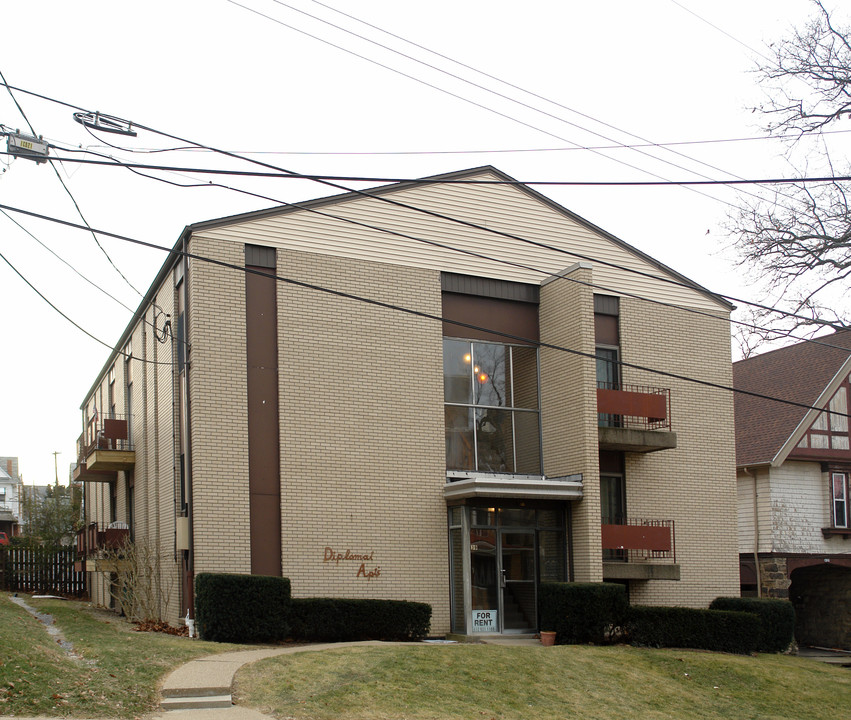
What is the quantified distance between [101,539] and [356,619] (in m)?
11.5

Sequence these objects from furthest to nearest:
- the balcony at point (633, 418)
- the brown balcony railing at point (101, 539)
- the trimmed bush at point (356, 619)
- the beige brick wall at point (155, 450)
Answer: the brown balcony railing at point (101, 539) < the balcony at point (633, 418) < the beige brick wall at point (155, 450) < the trimmed bush at point (356, 619)

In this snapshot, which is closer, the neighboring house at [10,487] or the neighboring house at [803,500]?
the neighboring house at [803,500]

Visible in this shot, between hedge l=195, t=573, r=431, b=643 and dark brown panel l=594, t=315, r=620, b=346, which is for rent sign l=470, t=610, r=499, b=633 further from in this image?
dark brown panel l=594, t=315, r=620, b=346

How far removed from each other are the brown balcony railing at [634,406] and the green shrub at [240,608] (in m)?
8.88

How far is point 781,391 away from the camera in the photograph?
3095 centimetres

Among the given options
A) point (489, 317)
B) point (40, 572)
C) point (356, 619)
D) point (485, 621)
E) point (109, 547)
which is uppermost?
point (489, 317)

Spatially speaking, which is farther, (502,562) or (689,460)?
(689,460)

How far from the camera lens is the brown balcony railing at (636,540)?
21250 millimetres

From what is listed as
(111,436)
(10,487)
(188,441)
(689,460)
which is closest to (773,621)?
(689,460)

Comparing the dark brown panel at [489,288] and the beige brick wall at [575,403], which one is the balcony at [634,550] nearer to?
the beige brick wall at [575,403]

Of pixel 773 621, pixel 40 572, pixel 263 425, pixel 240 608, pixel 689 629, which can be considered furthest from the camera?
pixel 40 572

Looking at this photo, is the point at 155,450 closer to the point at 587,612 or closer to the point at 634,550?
the point at 587,612

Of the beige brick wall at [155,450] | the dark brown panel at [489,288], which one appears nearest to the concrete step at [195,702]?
the beige brick wall at [155,450]

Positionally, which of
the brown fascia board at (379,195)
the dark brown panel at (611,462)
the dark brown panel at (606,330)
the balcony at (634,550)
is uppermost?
the brown fascia board at (379,195)
